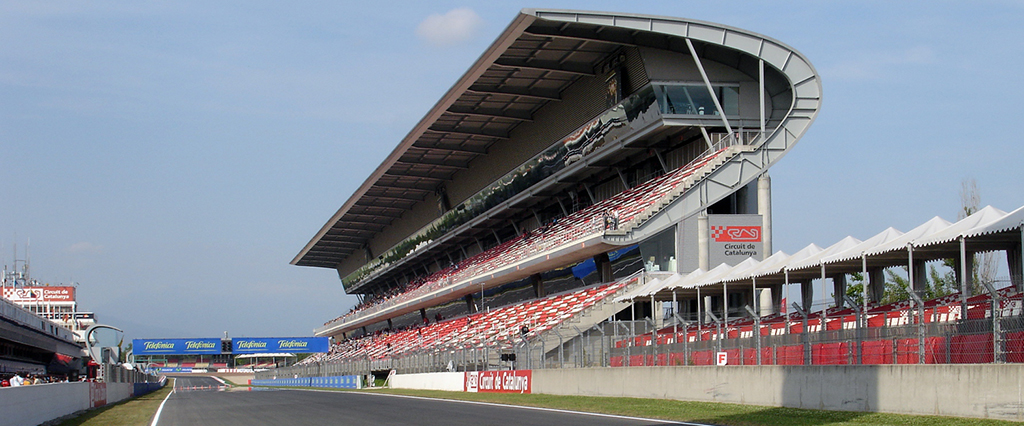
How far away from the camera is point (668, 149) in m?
42.1

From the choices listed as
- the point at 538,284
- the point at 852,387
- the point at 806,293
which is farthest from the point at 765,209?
the point at 852,387

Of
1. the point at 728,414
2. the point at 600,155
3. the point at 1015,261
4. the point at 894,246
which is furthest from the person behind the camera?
the point at 600,155

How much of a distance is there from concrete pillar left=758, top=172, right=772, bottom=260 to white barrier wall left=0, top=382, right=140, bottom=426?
22332 millimetres

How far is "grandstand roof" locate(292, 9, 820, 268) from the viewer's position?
3641 cm

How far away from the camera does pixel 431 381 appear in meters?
41.0

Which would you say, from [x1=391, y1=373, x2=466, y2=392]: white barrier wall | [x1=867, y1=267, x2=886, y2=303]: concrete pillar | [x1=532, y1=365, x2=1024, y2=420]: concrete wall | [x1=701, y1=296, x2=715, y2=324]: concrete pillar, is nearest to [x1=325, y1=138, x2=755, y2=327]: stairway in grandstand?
[x1=701, y1=296, x2=715, y2=324]: concrete pillar

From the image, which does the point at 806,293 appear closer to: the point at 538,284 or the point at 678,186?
the point at 678,186

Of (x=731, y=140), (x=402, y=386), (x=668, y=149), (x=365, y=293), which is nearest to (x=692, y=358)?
(x=731, y=140)

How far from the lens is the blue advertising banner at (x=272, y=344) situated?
93.8 meters

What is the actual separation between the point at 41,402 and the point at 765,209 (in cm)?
2459

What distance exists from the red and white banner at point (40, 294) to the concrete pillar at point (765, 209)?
94.1 m

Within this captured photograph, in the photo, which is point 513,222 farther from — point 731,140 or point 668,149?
point 731,140

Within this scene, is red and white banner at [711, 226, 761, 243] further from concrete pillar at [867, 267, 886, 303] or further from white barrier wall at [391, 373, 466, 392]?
white barrier wall at [391, 373, 466, 392]

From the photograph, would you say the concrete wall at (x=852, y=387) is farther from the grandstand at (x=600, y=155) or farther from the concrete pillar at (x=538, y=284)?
the concrete pillar at (x=538, y=284)
